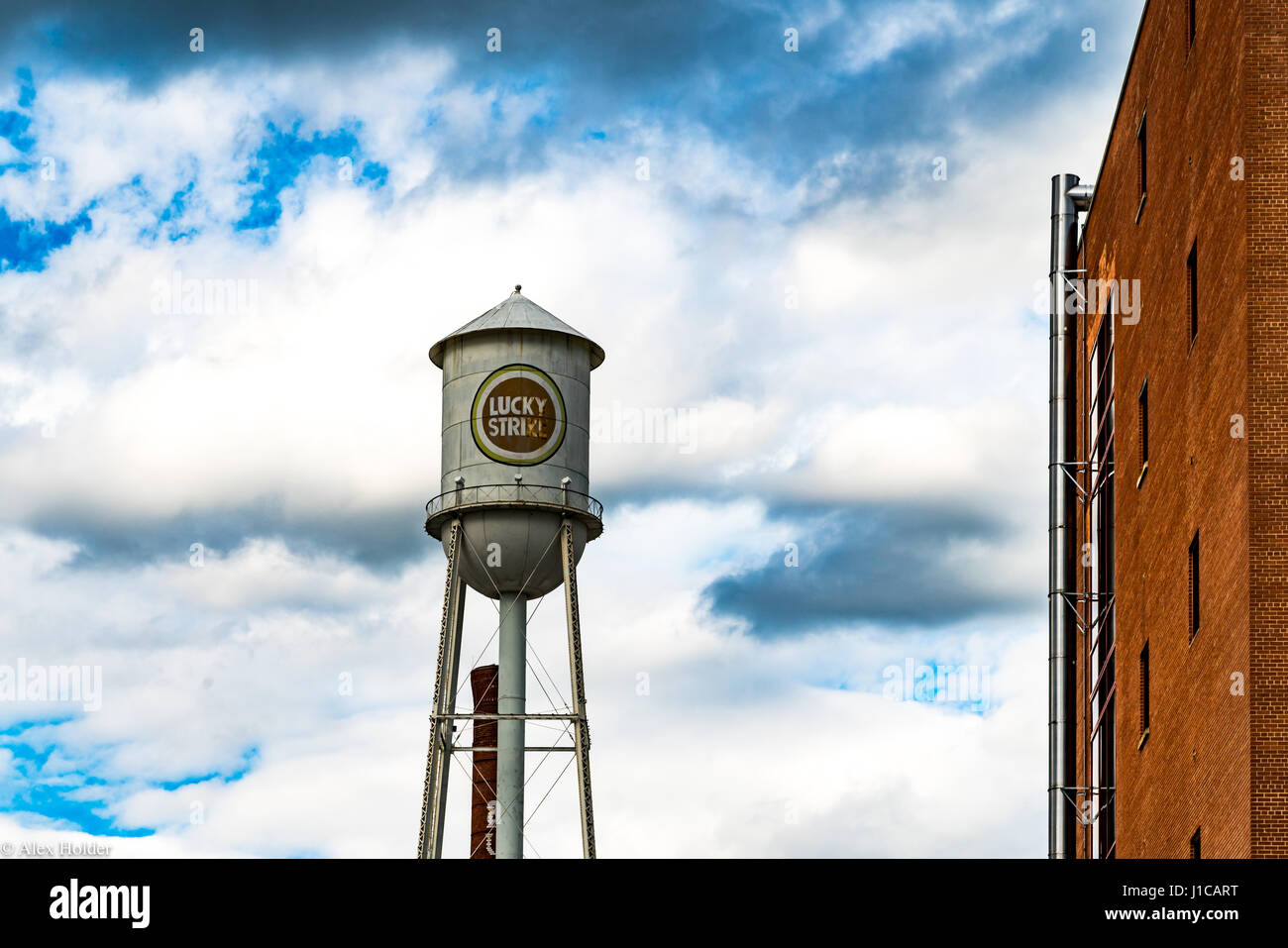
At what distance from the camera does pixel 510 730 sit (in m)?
48.6

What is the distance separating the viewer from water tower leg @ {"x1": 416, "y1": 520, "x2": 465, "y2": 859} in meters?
46.8

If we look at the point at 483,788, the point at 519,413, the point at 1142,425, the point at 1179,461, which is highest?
the point at 519,413

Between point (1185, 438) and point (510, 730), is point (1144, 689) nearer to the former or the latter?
point (1185, 438)

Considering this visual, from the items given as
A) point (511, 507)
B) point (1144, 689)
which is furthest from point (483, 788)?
point (1144, 689)

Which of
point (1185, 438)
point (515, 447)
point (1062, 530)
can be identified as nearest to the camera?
point (1185, 438)

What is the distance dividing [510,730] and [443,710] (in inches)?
72.3

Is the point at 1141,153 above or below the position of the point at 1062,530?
above

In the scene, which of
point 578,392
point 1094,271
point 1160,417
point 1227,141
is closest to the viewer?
point 1227,141
